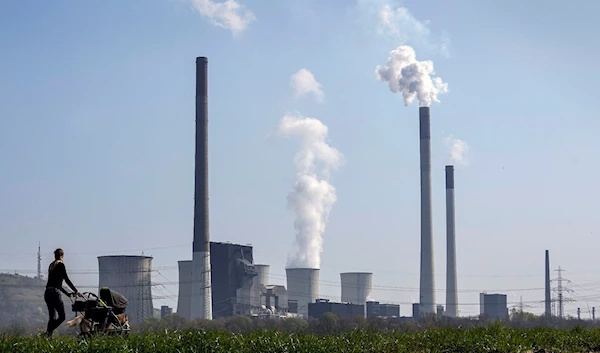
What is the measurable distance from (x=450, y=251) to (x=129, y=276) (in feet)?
182

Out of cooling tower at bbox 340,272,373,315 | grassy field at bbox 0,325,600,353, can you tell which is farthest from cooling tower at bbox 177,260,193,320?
grassy field at bbox 0,325,600,353

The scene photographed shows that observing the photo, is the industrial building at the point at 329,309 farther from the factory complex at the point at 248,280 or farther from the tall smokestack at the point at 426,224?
the tall smokestack at the point at 426,224

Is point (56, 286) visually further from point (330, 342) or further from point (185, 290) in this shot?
point (185, 290)

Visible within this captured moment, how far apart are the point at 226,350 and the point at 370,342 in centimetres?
324

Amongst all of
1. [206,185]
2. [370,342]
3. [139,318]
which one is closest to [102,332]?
[370,342]

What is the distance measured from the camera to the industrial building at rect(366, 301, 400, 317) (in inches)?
5645

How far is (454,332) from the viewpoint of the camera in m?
17.2

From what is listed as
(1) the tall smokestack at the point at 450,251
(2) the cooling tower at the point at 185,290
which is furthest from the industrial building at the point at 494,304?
(2) the cooling tower at the point at 185,290

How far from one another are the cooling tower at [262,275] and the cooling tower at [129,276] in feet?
101

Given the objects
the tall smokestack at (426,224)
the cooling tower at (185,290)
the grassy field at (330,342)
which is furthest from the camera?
the tall smokestack at (426,224)

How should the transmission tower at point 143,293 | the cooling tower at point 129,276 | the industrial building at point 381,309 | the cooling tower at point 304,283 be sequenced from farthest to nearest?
the industrial building at point 381,309 → the cooling tower at point 304,283 → the cooling tower at point 129,276 → the transmission tower at point 143,293

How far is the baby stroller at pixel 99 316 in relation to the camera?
14734 mm

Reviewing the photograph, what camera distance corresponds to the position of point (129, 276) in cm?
11694

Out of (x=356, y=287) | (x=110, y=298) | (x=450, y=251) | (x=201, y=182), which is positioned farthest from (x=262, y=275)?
(x=110, y=298)
